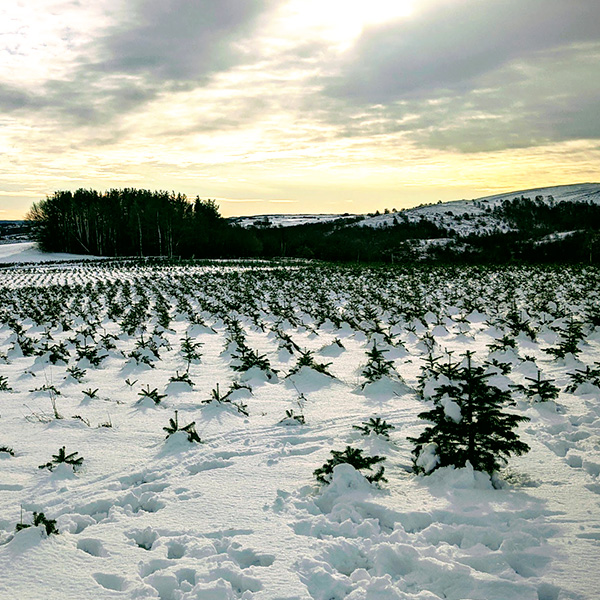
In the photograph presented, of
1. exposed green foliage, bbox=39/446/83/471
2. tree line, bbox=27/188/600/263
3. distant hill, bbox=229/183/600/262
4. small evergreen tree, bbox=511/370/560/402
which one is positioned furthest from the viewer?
tree line, bbox=27/188/600/263

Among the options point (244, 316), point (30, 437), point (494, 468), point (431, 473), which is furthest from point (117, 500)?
point (244, 316)

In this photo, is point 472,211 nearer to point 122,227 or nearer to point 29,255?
point 122,227

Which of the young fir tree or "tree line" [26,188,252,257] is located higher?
"tree line" [26,188,252,257]

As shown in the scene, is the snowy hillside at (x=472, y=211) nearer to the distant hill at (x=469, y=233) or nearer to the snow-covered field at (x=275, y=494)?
the distant hill at (x=469, y=233)

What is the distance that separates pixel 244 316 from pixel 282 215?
157m

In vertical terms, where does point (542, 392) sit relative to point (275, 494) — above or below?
above

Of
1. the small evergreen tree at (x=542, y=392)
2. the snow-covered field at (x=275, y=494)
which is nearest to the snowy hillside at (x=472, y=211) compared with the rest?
the small evergreen tree at (x=542, y=392)

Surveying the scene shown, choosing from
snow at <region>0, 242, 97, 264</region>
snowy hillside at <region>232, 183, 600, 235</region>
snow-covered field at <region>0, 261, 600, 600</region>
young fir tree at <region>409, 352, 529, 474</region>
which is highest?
snowy hillside at <region>232, 183, 600, 235</region>

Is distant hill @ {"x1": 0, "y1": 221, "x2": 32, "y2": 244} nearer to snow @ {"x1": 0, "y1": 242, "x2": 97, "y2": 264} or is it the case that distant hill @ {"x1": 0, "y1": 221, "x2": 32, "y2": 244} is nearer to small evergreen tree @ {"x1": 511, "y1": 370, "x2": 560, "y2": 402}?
snow @ {"x1": 0, "y1": 242, "x2": 97, "y2": 264}

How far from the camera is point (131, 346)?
385 inches

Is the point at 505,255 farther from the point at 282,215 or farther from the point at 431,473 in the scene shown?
the point at 282,215

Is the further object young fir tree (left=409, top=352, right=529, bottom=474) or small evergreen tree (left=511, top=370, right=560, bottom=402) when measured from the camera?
small evergreen tree (left=511, top=370, right=560, bottom=402)

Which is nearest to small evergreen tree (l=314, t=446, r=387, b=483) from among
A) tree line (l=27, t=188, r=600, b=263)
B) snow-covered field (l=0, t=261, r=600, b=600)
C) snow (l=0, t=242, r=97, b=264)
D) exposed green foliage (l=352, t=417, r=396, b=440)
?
snow-covered field (l=0, t=261, r=600, b=600)

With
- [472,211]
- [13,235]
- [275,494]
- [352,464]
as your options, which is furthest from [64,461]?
[13,235]
